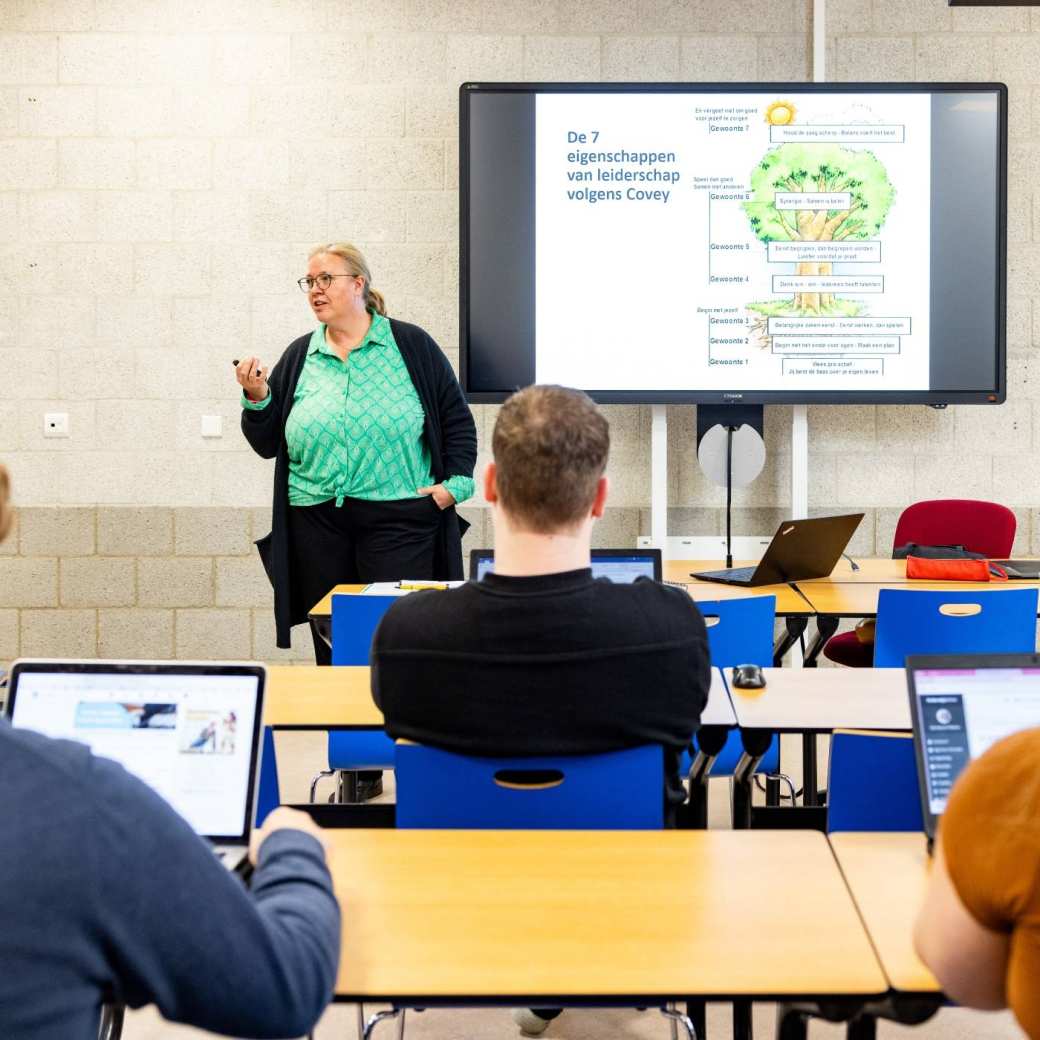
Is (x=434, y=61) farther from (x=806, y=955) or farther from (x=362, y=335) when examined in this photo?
(x=806, y=955)

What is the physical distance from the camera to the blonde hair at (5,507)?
833 mm

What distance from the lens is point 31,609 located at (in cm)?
509

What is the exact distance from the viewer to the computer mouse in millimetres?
2104

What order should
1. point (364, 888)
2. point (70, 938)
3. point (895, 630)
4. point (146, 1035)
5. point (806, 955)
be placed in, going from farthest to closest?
1. point (895, 630)
2. point (146, 1035)
3. point (364, 888)
4. point (806, 955)
5. point (70, 938)

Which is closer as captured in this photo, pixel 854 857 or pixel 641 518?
pixel 854 857

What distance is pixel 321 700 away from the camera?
2.10 metres

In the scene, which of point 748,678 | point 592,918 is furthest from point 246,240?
point 592,918

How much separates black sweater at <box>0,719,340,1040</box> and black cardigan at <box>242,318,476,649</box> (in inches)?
110

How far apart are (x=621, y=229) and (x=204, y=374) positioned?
1833 mm

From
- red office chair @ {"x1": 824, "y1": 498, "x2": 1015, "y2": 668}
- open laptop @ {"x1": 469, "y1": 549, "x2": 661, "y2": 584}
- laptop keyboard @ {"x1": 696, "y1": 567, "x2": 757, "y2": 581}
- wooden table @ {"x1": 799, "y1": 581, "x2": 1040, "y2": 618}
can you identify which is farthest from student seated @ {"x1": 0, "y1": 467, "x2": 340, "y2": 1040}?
red office chair @ {"x1": 824, "y1": 498, "x2": 1015, "y2": 668}

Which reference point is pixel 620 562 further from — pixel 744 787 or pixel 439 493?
pixel 439 493

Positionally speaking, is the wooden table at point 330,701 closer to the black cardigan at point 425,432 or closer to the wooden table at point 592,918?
the wooden table at point 592,918

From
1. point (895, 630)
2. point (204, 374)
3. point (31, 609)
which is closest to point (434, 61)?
point (204, 374)

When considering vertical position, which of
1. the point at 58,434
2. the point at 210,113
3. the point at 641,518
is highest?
the point at 210,113
